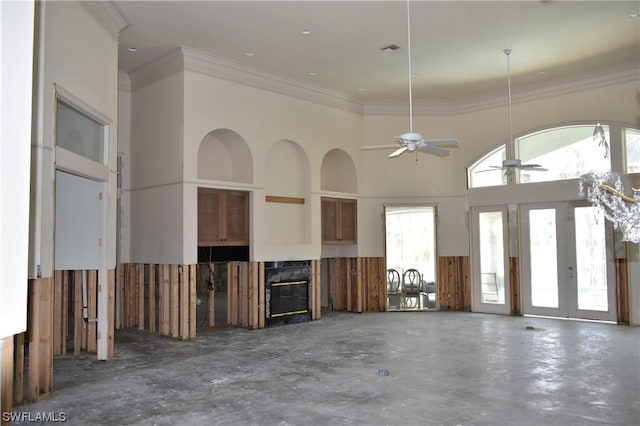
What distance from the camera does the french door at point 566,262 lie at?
31.5 ft

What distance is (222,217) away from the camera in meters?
8.95

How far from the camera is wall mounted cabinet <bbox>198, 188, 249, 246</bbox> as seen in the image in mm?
8797

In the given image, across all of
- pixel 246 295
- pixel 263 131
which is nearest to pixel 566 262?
pixel 246 295

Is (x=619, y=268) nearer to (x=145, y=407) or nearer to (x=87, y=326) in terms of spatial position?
(x=145, y=407)

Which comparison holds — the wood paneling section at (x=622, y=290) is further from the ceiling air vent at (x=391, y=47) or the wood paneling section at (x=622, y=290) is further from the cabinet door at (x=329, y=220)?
the ceiling air vent at (x=391, y=47)

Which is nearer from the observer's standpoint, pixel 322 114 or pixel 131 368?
pixel 131 368

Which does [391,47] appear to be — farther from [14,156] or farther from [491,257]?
[14,156]

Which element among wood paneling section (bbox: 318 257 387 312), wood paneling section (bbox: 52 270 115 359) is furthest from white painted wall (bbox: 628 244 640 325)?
wood paneling section (bbox: 52 270 115 359)

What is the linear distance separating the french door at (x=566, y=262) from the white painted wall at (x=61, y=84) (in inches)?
323

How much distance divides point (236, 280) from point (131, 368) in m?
3.42

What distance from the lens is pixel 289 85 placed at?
9.98 meters

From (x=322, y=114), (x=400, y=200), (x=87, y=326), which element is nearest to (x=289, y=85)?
(x=322, y=114)

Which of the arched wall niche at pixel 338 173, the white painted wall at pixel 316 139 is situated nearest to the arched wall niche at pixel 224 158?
the white painted wall at pixel 316 139

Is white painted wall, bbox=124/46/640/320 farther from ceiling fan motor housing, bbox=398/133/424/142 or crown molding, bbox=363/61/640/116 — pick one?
ceiling fan motor housing, bbox=398/133/424/142
